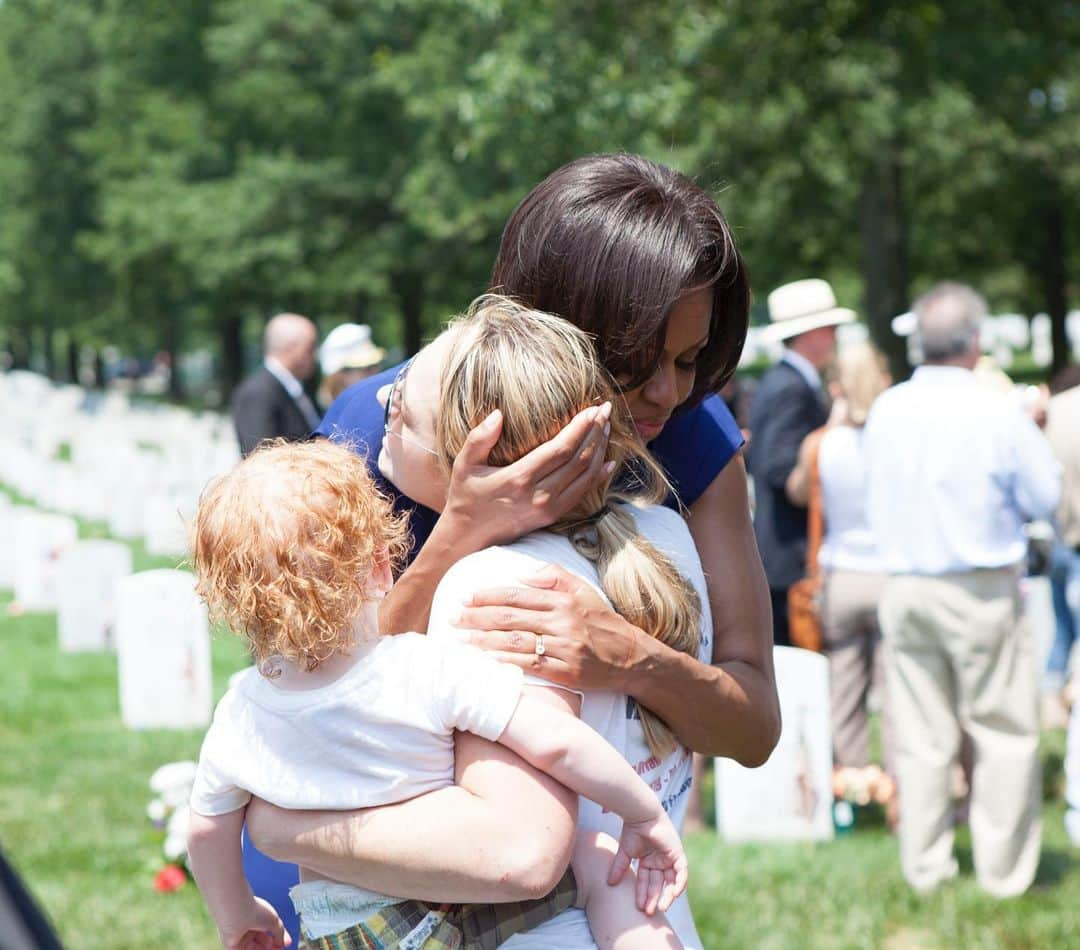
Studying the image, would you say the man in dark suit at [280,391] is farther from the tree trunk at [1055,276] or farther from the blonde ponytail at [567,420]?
the tree trunk at [1055,276]

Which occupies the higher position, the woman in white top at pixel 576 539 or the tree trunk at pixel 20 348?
the woman in white top at pixel 576 539

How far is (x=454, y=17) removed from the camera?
72.7ft

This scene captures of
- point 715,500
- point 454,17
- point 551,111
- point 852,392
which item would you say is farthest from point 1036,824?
point 454,17

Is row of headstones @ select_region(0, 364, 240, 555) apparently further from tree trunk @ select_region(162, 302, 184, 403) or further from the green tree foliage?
tree trunk @ select_region(162, 302, 184, 403)

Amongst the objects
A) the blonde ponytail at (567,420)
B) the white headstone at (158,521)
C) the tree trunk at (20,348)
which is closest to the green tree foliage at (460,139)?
the blonde ponytail at (567,420)

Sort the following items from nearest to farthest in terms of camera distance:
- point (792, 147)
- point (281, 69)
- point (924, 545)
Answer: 1. point (924, 545)
2. point (792, 147)
3. point (281, 69)

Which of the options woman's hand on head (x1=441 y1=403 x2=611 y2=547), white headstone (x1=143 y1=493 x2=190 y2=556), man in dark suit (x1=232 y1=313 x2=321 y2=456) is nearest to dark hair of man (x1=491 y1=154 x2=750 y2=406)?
woman's hand on head (x1=441 y1=403 x2=611 y2=547)

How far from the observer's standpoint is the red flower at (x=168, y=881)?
6066 mm

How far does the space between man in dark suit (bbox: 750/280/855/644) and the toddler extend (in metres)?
5.17

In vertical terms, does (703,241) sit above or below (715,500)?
above

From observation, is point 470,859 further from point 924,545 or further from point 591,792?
point 924,545

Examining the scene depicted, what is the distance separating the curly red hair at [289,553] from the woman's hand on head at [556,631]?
0.17 metres

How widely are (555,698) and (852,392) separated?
204 inches

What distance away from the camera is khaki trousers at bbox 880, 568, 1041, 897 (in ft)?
19.1
